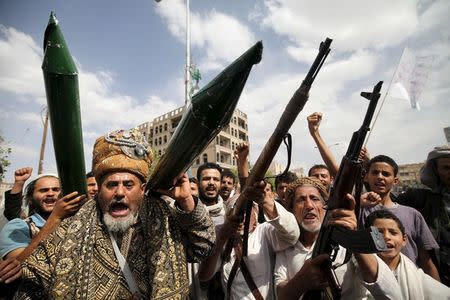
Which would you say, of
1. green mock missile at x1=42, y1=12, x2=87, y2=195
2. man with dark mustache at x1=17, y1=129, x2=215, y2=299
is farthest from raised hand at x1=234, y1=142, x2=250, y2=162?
green mock missile at x1=42, y1=12, x2=87, y2=195

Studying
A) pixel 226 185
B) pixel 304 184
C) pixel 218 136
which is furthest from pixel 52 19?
pixel 218 136

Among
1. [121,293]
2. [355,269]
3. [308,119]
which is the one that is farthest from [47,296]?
[308,119]

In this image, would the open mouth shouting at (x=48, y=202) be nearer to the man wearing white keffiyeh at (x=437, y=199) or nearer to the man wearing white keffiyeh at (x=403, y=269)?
the man wearing white keffiyeh at (x=403, y=269)

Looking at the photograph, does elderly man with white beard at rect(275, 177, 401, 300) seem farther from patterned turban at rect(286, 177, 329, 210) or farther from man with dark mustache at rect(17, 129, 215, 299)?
man with dark mustache at rect(17, 129, 215, 299)

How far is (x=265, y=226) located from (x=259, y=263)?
0.44 meters

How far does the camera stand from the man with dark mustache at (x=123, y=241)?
2.10m

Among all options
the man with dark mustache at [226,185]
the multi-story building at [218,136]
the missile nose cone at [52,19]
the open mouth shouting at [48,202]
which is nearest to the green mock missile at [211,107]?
the missile nose cone at [52,19]

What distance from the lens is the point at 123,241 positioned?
2.37m

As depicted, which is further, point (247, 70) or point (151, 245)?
point (151, 245)

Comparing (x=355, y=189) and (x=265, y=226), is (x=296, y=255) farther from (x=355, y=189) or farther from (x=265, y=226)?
(x=355, y=189)

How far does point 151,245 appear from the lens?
2.30 metres

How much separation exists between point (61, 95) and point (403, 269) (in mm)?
3238

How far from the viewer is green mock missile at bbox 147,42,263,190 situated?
1.68m

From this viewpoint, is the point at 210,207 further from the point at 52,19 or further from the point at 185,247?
the point at 52,19
